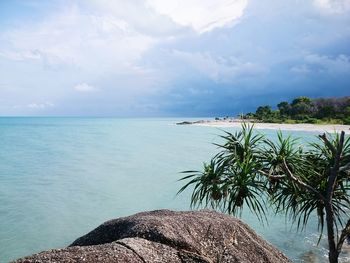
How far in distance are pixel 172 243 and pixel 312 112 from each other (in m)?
93.9

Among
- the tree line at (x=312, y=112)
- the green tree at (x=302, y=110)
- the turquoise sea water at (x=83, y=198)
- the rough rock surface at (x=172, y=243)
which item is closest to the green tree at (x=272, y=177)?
the turquoise sea water at (x=83, y=198)

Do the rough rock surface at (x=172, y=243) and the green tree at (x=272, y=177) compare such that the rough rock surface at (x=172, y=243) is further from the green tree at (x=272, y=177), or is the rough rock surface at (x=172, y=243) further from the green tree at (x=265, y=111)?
the green tree at (x=265, y=111)

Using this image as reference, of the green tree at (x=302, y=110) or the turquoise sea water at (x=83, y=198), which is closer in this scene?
the turquoise sea water at (x=83, y=198)

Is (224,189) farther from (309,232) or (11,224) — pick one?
(11,224)

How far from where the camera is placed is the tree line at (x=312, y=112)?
82275 mm

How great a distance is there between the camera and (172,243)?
3908 mm

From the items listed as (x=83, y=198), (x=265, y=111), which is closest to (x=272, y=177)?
(x=83, y=198)

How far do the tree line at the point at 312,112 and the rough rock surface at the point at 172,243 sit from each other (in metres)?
74.3

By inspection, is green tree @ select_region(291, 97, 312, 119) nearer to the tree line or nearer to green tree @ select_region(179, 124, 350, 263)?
the tree line

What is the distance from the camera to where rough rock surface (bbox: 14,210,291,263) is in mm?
3274

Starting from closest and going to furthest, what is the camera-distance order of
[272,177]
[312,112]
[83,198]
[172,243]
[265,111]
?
1. [172,243]
2. [272,177]
3. [83,198]
4. [312,112]
5. [265,111]

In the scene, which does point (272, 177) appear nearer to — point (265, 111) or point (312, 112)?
point (312, 112)

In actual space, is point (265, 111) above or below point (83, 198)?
above

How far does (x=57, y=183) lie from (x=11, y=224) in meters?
13.1
